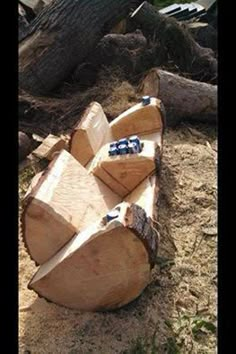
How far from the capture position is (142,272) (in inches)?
102

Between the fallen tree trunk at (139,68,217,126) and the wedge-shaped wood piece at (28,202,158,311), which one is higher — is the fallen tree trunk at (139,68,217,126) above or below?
below

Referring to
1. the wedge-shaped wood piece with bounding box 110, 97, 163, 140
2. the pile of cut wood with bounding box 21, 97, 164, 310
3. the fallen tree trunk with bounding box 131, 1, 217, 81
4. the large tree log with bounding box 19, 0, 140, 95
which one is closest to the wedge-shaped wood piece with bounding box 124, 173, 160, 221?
the pile of cut wood with bounding box 21, 97, 164, 310

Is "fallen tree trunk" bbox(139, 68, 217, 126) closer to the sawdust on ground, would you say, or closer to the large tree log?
the large tree log

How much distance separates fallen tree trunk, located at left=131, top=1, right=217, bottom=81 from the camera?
5.57 meters

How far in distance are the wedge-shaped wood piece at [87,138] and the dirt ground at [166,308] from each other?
520 millimetres

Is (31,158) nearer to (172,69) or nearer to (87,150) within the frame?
(87,150)

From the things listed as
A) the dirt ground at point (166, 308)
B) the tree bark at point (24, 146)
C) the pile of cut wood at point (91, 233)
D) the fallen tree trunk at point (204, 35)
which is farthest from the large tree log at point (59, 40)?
the pile of cut wood at point (91, 233)

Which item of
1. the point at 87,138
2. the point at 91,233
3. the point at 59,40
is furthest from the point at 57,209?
the point at 59,40

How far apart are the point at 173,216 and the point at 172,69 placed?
2369mm

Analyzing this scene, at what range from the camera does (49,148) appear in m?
4.21

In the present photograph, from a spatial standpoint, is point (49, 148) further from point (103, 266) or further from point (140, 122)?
point (103, 266)

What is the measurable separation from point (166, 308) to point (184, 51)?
3.33 m
